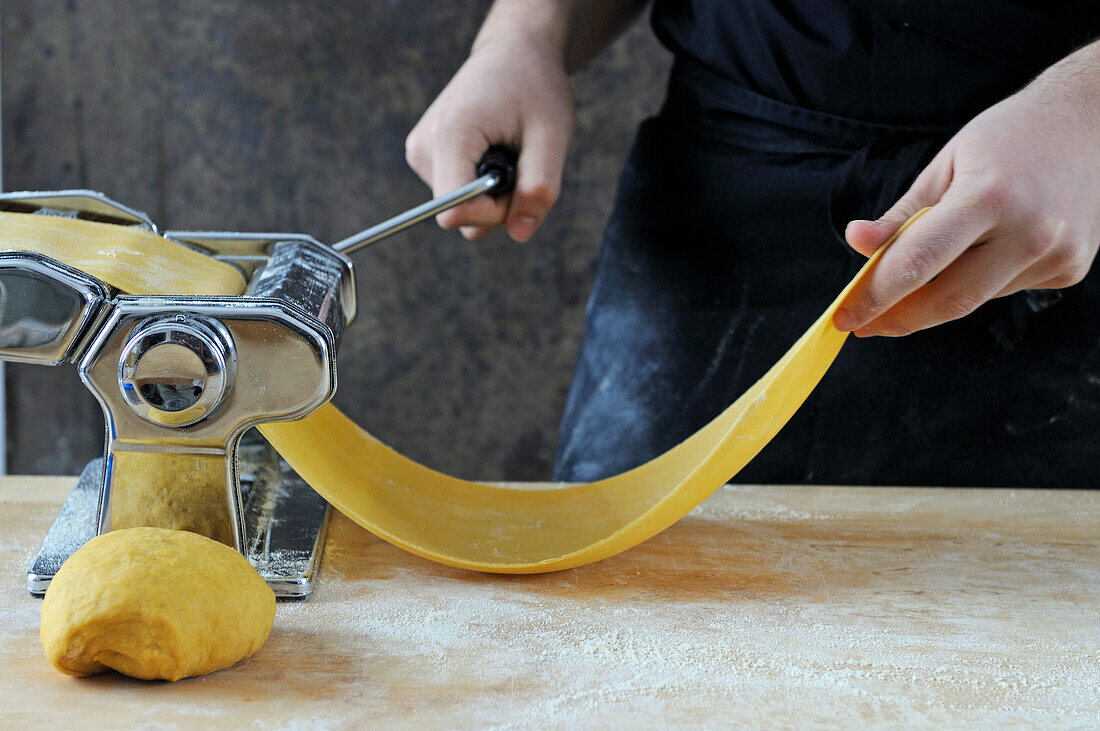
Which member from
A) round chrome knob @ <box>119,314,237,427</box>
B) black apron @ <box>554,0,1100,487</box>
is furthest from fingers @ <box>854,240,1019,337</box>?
round chrome knob @ <box>119,314,237,427</box>

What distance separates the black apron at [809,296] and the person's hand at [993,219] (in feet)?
0.93

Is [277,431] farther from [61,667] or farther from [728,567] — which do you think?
[728,567]

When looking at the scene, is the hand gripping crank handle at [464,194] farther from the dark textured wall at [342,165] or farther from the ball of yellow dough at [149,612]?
the dark textured wall at [342,165]

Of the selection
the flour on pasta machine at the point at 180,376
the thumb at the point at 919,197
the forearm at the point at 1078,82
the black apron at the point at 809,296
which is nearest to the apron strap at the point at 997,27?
the black apron at the point at 809,296

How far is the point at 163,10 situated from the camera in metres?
1.91

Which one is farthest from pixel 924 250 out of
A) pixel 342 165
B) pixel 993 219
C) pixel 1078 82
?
pixel 342 165

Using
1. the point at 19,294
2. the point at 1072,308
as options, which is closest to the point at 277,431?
the point at 19,294

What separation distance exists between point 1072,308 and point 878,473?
10.9 inches

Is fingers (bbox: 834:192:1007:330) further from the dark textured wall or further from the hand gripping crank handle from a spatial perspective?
the dark textured wall

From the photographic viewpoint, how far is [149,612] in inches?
21.0

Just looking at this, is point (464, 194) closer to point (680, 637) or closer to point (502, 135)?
point (502, 135)

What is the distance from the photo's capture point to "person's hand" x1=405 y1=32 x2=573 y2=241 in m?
1.00

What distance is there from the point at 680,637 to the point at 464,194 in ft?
1.60

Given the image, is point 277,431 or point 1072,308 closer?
point 277,431
